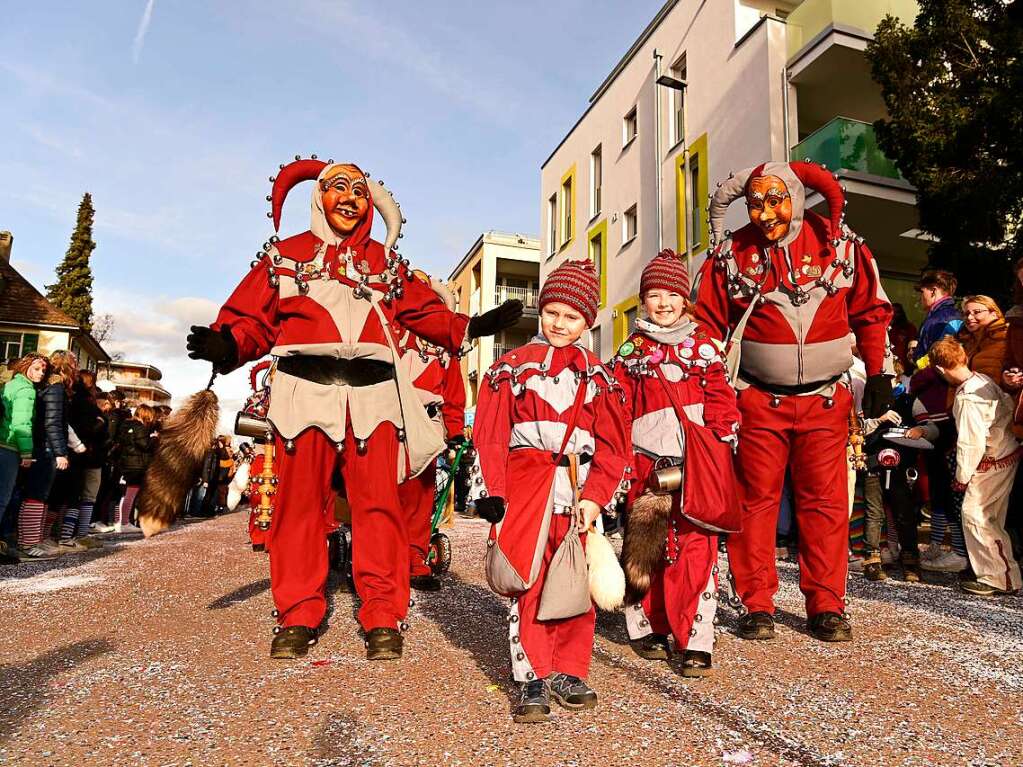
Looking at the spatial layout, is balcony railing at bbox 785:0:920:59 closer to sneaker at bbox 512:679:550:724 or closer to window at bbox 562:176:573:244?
window at bbox 562:176:573:244

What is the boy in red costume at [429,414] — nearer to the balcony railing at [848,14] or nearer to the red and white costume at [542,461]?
the red and white costume at [542,461]

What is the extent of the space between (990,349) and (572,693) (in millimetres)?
4401

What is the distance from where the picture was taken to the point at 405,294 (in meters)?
3.63

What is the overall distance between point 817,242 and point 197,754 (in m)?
3.54

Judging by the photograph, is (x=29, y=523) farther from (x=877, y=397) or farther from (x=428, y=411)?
(x=877, y=397)

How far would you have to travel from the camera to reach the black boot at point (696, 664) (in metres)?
2.87

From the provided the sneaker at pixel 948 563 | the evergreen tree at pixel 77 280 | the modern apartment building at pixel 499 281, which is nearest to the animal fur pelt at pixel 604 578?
the sneaker at pixel 948 563

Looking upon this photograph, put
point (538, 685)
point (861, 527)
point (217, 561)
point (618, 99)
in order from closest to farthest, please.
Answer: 1. point (538, 685)
2. point (861, 527)
3. point (217, 561)
4. point (618, 99)

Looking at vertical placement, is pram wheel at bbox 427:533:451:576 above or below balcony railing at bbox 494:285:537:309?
below

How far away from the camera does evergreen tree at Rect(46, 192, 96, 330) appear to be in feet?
148

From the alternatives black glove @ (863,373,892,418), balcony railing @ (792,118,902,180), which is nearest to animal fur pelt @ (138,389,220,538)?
black glove @ (863,373,892,418)

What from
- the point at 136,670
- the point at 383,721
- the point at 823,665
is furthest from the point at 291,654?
the point at 823,665

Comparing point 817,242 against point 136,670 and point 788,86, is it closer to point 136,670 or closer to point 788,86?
point 136,670

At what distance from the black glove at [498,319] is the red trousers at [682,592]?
124 cm
